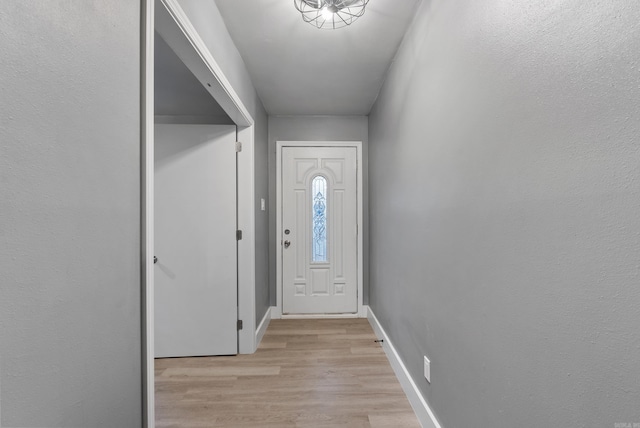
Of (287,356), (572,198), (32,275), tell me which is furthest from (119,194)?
(287,356)

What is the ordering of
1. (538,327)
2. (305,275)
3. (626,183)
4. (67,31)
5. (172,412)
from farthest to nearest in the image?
1. (305,275)
2. (172,412)
3. (538,327)
4. (67,31)
5. (626,183)

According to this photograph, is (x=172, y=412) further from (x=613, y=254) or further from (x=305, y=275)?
(x=613, y=254)

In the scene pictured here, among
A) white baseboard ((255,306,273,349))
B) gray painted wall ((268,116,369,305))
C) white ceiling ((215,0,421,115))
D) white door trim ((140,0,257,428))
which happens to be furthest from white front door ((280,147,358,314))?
white door trim ((140,0,257,428))

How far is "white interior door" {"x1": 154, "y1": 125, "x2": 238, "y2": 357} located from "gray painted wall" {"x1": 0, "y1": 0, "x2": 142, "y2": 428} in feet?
5.25

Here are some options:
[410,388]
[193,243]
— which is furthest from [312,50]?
[410,388]

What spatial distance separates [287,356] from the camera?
8.36 ft

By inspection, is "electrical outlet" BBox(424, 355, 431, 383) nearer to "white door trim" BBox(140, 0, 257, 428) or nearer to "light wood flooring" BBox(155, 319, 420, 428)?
"light wood flooring" BBox(155, 319, 420, 428)

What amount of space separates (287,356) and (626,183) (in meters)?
2.48

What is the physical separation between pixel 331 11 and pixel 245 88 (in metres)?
1.03

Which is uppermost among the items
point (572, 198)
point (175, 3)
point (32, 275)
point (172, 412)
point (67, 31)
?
point (175, 3)

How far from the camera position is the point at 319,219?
11.7 ft

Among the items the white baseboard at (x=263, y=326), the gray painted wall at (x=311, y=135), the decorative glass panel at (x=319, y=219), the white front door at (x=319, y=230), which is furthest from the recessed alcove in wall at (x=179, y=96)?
the white baseboard at (x=263, y=326)

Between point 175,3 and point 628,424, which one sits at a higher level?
point 175,3

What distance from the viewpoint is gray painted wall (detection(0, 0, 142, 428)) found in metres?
0.58
